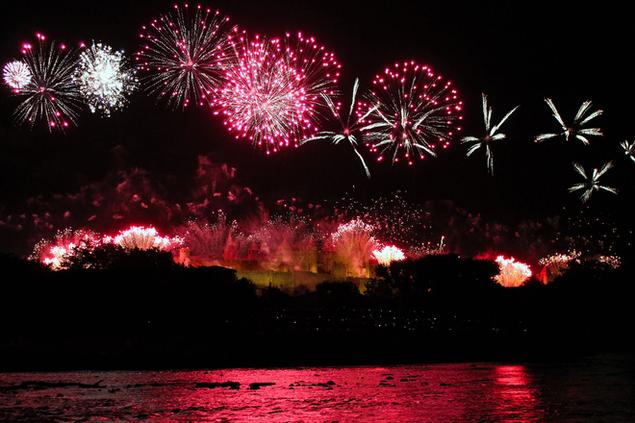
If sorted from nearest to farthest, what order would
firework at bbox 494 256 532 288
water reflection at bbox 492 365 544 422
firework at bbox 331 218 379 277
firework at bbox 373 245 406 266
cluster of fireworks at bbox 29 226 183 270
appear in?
water reflection at bbox 492 365 544 422 < cluster of fireworks at bbox 29 226 183 270 < firework at bbox 494 256 532 288 < firework at bbox 373 245 406 266 < firework at bbox 331 218 379 277

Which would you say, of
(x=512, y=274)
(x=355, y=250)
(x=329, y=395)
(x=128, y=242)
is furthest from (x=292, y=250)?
(x=329, y=395)

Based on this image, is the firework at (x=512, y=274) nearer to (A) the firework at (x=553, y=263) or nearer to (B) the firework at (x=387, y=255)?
(A) the firework at (x=553, y=263)

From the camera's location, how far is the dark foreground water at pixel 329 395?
11.7m

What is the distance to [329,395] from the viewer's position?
48.1 feet

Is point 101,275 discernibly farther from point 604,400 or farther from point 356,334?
point 604,400

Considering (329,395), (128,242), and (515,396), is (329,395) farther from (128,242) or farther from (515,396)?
(128,242)

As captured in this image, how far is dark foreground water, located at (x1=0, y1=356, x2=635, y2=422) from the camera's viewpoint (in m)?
11.7

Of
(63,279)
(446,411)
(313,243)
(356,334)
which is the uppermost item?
(313,243)

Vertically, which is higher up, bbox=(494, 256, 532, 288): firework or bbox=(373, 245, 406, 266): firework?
bbox=(373, 245, 406, 266): firework

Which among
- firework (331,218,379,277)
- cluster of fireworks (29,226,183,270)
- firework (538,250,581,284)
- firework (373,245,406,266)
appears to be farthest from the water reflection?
firework (538,250,581,284)

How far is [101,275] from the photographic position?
3309 cm

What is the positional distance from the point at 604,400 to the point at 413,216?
71.1m

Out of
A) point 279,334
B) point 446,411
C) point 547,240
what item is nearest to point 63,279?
point 279,334

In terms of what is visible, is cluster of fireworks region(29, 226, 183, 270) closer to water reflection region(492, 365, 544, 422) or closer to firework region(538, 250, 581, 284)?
firework region(538, 250, 581, 284)
